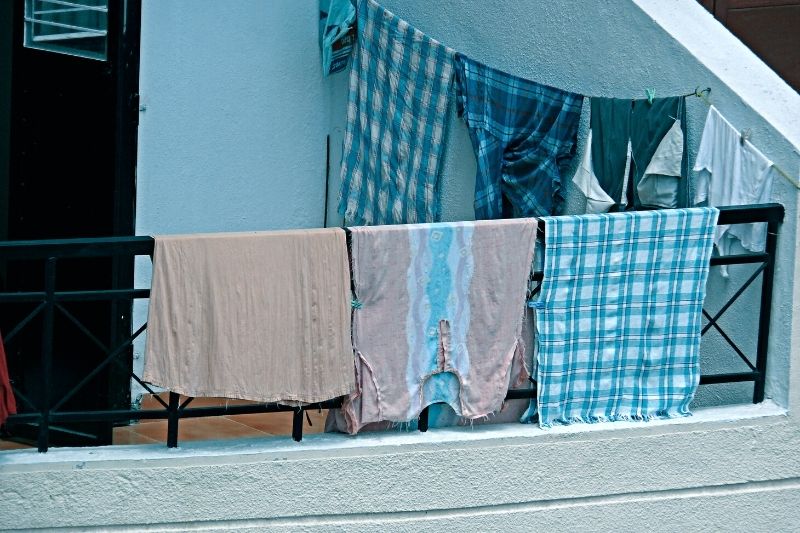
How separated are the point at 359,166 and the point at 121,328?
179 cm

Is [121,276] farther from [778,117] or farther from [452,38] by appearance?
[778,117]

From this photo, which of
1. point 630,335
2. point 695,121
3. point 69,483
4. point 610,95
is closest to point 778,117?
point 695,121

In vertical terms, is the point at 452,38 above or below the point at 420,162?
above

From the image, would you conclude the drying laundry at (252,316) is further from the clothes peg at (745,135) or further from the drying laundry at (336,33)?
the drying laundry at (336,33)

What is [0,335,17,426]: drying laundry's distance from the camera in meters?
4.62

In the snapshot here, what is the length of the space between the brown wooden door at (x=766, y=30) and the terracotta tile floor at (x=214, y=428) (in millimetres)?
3527

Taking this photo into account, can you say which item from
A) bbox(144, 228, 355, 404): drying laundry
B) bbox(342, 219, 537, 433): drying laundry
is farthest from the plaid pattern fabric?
bbox(144, 228, 355, 404): drying laundry

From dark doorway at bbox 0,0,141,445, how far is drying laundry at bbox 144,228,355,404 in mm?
1677

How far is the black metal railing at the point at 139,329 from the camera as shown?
15.6 ft

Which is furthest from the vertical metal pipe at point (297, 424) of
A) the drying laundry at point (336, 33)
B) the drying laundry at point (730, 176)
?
the drying laundry at point (336, 33)

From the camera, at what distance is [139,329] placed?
4898mm

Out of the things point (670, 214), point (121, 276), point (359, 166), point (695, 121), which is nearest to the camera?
point (670, 214)

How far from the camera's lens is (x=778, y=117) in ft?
16.9

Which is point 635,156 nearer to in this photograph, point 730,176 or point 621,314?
point 730,176
